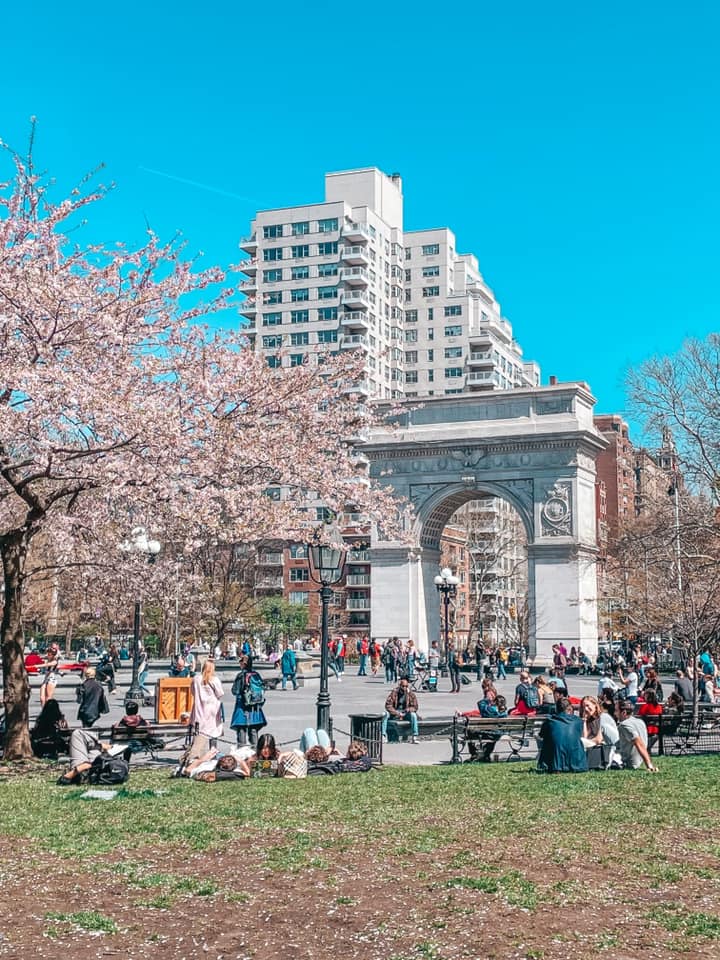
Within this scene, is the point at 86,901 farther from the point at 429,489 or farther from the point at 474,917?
the point at 429,489

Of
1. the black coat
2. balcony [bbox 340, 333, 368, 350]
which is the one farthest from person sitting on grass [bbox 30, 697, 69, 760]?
balcony [bbox 340, 333, 368, 350]

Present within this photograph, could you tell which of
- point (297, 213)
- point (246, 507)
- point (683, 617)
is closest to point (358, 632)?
point (297, 213)

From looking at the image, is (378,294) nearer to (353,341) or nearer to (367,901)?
(353,341)

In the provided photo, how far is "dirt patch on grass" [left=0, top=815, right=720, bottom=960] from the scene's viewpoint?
758 centimetres

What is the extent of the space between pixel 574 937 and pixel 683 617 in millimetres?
21161

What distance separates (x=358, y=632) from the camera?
89250 mm

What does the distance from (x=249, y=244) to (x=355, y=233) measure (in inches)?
408

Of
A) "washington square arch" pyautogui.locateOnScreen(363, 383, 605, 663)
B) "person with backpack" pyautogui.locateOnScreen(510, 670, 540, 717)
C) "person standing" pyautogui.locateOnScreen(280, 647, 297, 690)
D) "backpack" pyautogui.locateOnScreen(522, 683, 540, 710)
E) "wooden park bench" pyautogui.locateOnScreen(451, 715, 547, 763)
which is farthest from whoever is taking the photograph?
"washington square arch" pyautogui.locateOnScreen(363, 383, 605, 663)

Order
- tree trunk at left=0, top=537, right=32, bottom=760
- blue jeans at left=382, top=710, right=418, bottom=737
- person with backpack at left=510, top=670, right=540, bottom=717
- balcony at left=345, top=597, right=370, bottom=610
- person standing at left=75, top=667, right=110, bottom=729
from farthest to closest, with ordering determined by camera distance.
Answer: balcony at left=345, top=597, right=370, bottom=610 < person with backpack at left=510, top=670, right=540, bottom=717 < blue jeans at left=382, top=710, right=418, bottom=737 < person standing at left=75, top=667, right=110, bottom=729 < tree trunk at left=0, top=537, right=32, bottom=760

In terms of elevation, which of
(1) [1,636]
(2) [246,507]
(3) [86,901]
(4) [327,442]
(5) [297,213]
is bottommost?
(3) [86,901]

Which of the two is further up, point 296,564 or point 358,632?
point 296,564

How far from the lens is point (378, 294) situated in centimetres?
10488

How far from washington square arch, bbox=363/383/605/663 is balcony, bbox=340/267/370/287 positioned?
162 ft

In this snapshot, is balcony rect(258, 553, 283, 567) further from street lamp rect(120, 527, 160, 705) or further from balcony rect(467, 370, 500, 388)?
street lamp rect(120, 527, 160, 705)
